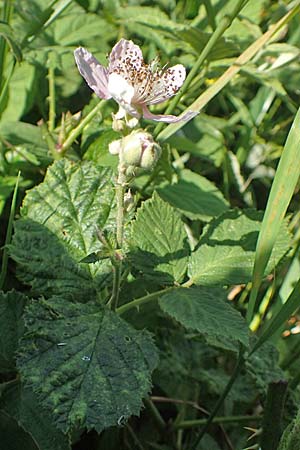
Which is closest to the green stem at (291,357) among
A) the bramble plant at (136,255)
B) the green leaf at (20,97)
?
the bramble plant at (136,255)

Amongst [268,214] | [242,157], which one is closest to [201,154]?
[242,157]

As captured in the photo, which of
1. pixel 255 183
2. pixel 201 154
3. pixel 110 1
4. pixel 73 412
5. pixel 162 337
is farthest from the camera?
pixel 255 183

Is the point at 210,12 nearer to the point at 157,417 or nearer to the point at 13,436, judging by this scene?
the point at 157,417

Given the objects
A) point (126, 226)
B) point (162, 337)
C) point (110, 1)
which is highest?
point (110, 1)

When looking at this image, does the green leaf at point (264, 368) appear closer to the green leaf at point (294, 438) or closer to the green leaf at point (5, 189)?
the green leaf at point (294, 438)

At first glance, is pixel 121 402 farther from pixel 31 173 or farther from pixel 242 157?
pixel 242 157

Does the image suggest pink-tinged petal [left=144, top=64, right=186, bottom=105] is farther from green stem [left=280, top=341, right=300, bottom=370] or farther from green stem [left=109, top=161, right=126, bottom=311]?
green stem [left=280, top=341, right=300, bottom=370]
